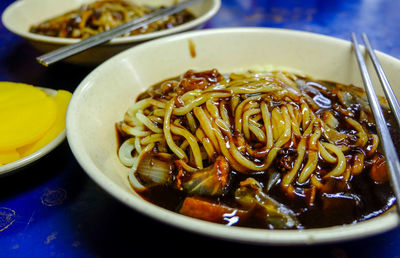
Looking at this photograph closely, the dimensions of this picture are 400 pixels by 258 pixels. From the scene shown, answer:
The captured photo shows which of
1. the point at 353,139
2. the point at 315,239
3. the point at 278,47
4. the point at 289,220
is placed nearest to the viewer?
the point at 315,239

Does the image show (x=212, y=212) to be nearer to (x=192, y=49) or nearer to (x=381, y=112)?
(x=381, y=112)

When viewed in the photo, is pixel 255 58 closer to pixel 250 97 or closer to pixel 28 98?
pixel 250 97

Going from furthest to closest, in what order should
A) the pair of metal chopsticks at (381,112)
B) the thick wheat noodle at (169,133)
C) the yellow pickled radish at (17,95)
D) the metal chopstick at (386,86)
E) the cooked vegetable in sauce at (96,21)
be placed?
the cooked vegetable in sauce at (96,21)
the yellow pickled radish at (17,95)
the thick wheat noodle at (169,133)
the metal chopstick at (386,86)
the pair of metal chopsticks at (381,112)

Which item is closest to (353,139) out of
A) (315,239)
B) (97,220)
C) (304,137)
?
(304,137)

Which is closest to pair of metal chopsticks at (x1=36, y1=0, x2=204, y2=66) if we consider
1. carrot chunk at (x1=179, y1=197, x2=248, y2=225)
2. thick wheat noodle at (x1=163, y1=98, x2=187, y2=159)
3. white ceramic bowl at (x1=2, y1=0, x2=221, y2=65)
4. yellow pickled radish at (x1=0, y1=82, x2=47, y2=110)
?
white ceramic bowl at (x1=2, y1=0, x2=221, y2=65)

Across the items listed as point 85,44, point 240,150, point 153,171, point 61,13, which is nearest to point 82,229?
point 153,171

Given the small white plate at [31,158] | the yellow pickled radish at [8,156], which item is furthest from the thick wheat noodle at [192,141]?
the yellow pickled radish at [8,156]

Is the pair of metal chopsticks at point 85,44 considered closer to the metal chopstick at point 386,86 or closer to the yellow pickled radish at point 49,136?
the yellow pickled radish at point 49,136
